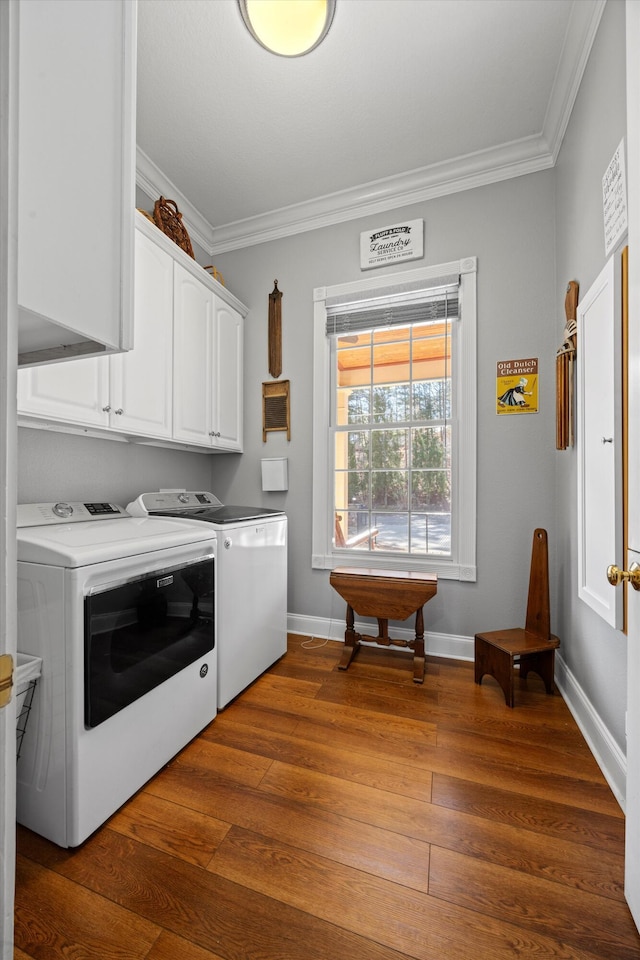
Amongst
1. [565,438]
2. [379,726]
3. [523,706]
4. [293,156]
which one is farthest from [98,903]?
[293,156]

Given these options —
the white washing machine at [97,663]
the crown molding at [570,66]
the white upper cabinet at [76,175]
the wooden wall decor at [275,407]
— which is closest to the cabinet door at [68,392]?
the white washing machine at [97,663]

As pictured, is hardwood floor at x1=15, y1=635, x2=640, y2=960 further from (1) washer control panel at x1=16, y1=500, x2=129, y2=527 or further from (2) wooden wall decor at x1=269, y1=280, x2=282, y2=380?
(2) wooden wall decor at x1=269, y1=280, x2=282, y2=380

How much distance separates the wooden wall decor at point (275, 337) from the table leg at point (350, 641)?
1796 millimetres

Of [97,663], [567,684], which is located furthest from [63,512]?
[567,684]

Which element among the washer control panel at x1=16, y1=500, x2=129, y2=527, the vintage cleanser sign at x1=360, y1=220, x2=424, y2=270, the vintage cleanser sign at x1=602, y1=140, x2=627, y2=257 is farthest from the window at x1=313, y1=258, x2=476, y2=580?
the washer control panel at x1=16, y1=500, x2=129, y2=527

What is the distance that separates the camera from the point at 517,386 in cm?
249

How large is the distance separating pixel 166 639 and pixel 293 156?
284cm

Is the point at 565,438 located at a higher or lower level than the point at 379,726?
higher

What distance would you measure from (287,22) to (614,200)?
1515 millimetres

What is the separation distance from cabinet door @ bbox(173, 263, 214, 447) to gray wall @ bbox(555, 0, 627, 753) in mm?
2147

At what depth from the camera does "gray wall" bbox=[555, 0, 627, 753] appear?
60.1 inches

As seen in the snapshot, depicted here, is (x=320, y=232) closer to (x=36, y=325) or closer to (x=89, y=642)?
(x=36, y=325)

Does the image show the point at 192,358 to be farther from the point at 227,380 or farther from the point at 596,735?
the point at 596,735

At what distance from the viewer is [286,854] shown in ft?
4.06
